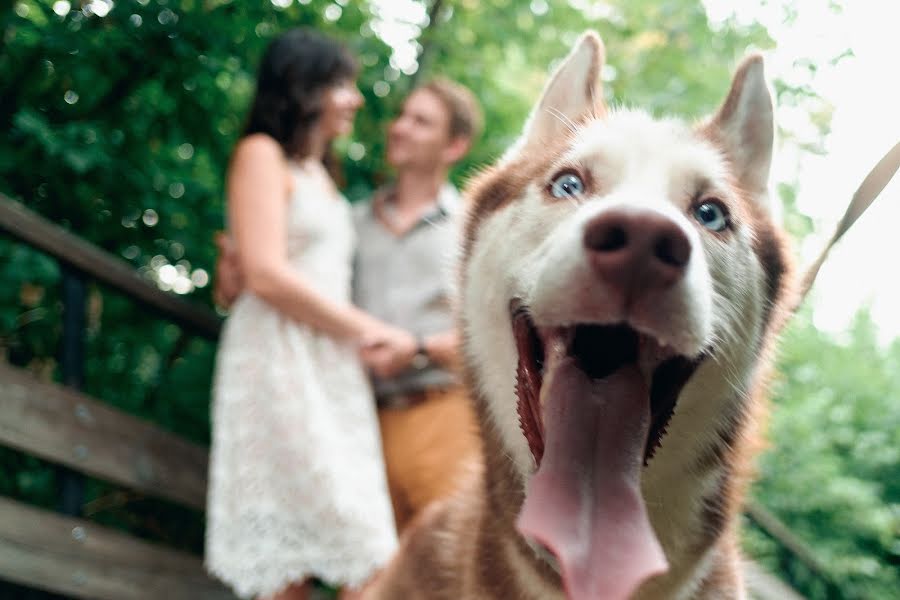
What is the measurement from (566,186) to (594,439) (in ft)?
1.45

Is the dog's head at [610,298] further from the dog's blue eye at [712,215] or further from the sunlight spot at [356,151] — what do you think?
the sunlight spot at [356,151]

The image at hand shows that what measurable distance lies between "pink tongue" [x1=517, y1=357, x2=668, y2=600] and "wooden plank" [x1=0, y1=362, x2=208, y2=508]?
5.49 feet

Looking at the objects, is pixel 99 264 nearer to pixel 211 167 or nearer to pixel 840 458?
pixel 211 167

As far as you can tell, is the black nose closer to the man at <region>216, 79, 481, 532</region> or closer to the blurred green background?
the blurred green background

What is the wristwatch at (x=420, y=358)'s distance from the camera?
7.95ft

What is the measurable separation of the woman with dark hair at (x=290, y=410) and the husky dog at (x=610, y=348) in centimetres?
53

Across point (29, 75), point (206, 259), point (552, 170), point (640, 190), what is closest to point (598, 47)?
point (552, 170)

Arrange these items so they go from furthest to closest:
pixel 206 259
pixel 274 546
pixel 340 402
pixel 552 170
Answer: pixel 206 259 → pixel 340 402 → pixel 274 546 → pixel 552 170

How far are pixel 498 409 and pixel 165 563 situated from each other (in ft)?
5.83

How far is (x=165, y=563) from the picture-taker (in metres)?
2.83

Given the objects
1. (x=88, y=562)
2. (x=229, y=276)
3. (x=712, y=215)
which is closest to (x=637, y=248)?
(x=712, y=215)

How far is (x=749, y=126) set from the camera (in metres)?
1.65

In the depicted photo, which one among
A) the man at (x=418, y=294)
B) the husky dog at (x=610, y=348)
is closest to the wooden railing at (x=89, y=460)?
the husky dog at (x=610, y=348)

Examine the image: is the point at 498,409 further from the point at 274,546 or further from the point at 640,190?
the point at 274,546
